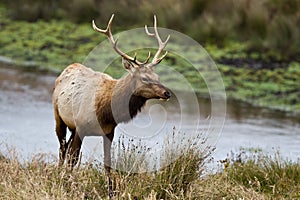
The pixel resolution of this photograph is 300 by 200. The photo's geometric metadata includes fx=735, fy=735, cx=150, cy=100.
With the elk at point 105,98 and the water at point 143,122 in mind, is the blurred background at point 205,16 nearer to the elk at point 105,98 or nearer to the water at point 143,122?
the water at point 143,122

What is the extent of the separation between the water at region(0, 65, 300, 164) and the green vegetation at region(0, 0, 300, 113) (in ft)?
2.65

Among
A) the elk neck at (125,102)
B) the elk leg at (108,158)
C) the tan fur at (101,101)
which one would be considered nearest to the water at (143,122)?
the tan fur at (101,101)

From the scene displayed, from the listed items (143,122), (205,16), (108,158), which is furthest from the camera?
(205,16)

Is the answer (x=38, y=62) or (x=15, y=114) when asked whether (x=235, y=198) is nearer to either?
(x=15, y=114)

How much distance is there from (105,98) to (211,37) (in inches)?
382

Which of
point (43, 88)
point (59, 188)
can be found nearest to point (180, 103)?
point (43, 88)

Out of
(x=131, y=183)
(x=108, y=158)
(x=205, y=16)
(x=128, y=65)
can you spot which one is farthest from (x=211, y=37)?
(x=131, y=183)

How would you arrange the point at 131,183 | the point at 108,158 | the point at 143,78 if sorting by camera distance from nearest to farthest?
1. the point at 131,183
2. the point at 143,78
3. the point at 108,158

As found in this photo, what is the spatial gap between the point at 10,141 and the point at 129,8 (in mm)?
9842

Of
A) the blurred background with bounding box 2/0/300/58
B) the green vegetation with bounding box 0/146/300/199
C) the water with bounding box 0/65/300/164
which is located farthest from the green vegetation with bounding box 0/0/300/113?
the green vegetation with bounding box 0/146/300/199

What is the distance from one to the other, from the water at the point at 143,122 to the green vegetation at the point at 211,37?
0.81 meters

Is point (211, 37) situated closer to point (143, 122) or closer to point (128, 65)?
point (143, 122)

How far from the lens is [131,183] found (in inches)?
270

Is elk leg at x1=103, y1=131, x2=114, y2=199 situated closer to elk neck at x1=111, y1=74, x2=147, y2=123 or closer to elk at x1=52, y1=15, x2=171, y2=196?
elk at x1=52, y1=15, x2=171, y2=196
